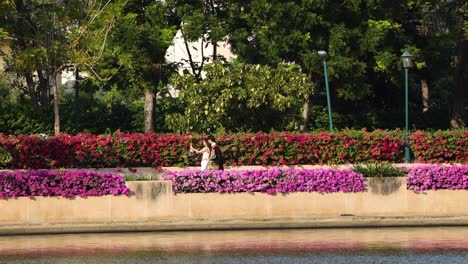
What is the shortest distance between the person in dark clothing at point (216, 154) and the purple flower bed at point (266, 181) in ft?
7.63

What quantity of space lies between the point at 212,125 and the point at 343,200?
519 inches

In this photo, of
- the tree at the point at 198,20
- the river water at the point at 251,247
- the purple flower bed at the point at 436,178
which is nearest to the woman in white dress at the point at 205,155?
the river water at the point at 251,247

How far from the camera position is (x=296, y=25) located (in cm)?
4603

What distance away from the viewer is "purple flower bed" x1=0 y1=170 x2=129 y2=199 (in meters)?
25.4

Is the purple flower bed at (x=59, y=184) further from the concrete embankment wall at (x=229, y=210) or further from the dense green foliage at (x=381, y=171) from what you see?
the dense green foliage at (x=381, y=171)

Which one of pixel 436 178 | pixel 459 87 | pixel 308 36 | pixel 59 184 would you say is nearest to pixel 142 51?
pixel 308 36

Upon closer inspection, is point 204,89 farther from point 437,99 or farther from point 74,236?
point 437,99

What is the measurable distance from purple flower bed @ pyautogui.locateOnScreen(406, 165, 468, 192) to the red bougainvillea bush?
5921 millimetres

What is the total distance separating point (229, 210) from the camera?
2584cm

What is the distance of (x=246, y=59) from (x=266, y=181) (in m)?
21.0

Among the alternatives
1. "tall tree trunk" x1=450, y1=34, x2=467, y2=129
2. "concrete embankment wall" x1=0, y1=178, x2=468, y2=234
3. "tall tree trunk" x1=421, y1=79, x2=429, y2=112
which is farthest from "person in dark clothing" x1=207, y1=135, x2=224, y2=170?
"tall tree trunk" x1=421, y1=79, x2=429, y2=112

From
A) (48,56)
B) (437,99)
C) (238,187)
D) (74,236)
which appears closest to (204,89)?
(48,56)

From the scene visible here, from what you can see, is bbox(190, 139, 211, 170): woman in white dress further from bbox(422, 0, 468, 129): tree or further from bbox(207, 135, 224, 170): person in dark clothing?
bbox(422, 0, 468, 129): tree

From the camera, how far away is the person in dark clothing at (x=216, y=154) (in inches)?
1132
